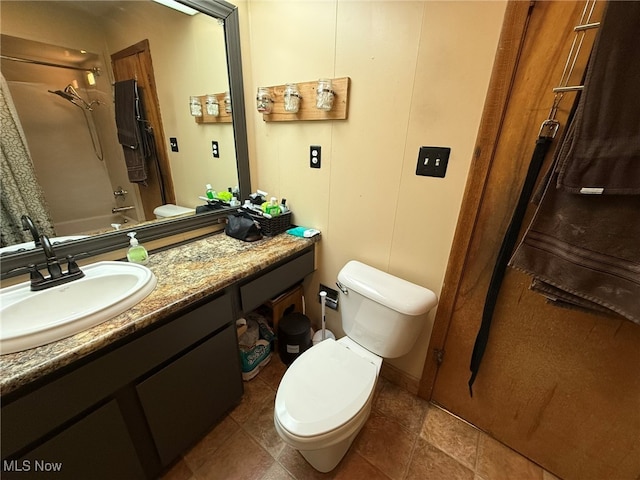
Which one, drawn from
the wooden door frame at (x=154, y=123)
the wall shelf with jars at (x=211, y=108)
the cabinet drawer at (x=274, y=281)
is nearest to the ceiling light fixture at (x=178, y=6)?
the wooden door frame at (x=154, y=123)

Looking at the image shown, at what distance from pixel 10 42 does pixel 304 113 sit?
105 cm

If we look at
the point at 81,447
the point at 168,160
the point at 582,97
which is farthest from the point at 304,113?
the point at 81,447

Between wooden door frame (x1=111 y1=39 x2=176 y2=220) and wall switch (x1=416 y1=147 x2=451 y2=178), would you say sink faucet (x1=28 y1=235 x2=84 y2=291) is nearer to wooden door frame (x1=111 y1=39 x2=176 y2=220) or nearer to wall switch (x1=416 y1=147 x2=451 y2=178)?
wooden door frame (x1=111 y1=39 x2=176 y2=220)

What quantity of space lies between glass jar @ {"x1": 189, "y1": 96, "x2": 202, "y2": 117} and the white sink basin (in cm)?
87

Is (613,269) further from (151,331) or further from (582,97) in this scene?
(151,331)

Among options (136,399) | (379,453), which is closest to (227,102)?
(136,399)

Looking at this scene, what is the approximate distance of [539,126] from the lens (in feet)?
2.57

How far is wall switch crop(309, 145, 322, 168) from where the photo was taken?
1287 millimetres

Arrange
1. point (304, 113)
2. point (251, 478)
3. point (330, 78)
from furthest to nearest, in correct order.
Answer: point (304, 113), point (330, 78), point (251, 478)

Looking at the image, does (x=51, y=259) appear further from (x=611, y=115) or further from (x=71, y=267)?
(x=611, y=115)

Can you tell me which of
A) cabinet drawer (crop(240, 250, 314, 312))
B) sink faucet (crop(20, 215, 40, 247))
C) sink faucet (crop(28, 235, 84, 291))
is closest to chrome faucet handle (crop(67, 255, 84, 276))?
sink faucet (crop(28, 235, 84, 291))

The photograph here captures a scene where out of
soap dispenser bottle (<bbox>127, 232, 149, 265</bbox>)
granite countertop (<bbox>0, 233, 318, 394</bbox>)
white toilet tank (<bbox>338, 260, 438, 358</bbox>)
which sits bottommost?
white toilet tank (<bbox>338, 260, 438, 358</bbox>)

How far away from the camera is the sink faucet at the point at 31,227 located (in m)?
0.83

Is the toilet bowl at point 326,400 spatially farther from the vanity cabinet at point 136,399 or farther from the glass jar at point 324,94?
the glass jar at point 324,94
